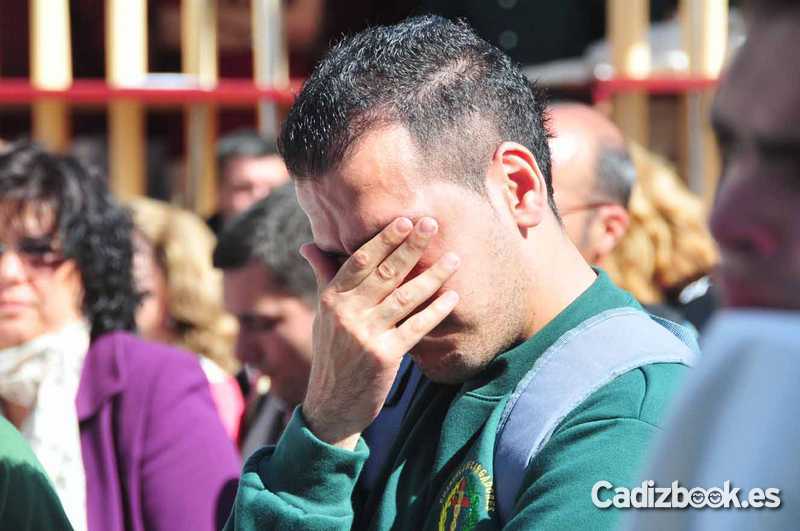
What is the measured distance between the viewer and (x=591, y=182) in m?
3.45

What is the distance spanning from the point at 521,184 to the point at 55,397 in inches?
61.6

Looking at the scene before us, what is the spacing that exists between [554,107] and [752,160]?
9.76ft

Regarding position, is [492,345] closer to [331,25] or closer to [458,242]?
[458,242]

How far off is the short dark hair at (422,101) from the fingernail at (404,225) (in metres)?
0.10

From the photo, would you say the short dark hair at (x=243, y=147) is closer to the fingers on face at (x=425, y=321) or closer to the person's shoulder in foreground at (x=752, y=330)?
the fingers on face at (x=425, y=321)

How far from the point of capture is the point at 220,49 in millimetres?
7031

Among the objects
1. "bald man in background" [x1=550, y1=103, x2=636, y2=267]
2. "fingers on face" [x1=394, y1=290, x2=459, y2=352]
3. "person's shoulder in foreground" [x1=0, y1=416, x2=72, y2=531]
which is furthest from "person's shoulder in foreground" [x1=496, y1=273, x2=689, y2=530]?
"bald man in background" [x1=550, y1=103, x2=636, y2=267]

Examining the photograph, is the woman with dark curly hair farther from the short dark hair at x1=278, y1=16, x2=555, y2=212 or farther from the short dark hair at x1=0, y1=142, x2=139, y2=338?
the short dark hair at x1=278, y1=16, x2=555, y2=212

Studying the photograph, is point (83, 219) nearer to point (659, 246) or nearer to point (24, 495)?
point (24, 495)

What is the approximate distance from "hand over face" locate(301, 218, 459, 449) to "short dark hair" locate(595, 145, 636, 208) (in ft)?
5.79

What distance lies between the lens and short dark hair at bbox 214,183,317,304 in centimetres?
342

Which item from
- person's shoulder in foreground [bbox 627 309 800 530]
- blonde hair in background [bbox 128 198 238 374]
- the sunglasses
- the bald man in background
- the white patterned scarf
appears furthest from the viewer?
blonde hair in background [bbox 128 198 238 374]

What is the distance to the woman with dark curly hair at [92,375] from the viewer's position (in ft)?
8.95

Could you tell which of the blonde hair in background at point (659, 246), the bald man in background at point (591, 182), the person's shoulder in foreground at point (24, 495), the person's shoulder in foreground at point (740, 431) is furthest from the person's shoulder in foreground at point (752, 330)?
the blonde hair in background at point (659, 246)
